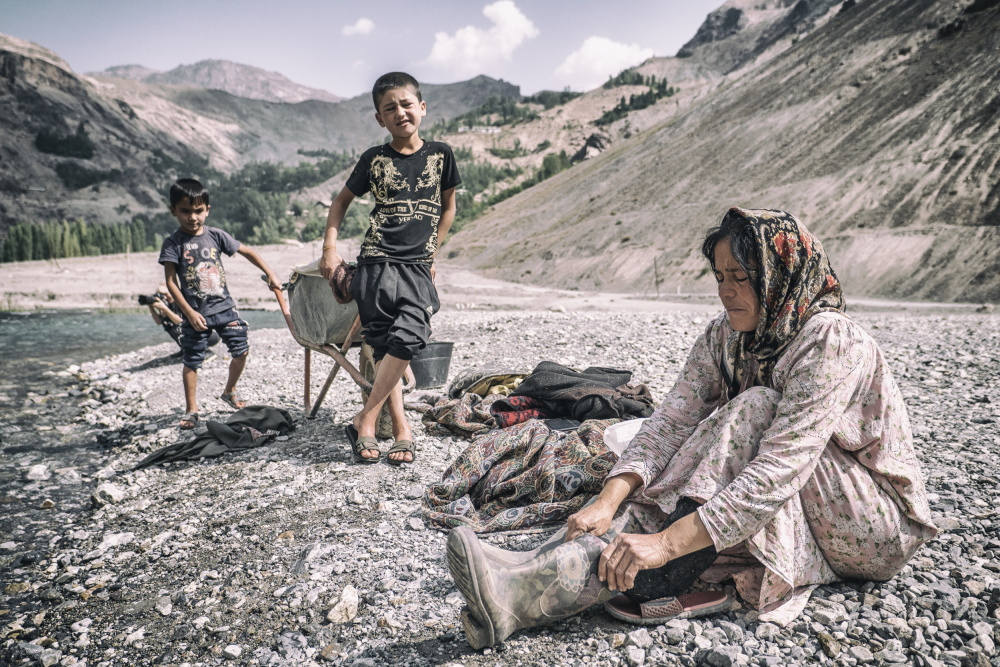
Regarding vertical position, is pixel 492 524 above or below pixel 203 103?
below

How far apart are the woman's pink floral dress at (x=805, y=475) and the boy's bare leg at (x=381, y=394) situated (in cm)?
188

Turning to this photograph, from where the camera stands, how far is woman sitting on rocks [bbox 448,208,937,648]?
178 centimetres

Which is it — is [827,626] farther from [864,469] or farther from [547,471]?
[547,471]

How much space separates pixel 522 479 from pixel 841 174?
26.6 m

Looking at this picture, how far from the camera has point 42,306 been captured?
66.6ft

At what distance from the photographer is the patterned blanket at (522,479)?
8.91 ft

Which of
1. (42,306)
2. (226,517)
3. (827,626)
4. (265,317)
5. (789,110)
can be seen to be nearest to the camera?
(827,626)

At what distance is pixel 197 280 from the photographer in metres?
4.71

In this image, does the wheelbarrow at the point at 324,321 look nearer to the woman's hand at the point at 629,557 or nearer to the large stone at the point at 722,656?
the woman's hand at the point at 629,557

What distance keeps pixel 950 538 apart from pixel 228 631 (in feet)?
9.61

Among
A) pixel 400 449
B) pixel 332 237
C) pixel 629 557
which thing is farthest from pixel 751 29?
pixel 629 557

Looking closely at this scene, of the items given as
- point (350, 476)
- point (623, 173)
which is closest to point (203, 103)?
point (623, 173)

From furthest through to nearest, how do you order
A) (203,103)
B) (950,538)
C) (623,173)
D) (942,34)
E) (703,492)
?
1. (203,103)
2. (623,173)
3. (942,34)
4. (950,538)
5. (703,492)

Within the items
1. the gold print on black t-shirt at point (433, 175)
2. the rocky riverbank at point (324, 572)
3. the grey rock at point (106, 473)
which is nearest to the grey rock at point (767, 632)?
the rocky riverbank at point (324, 572)
